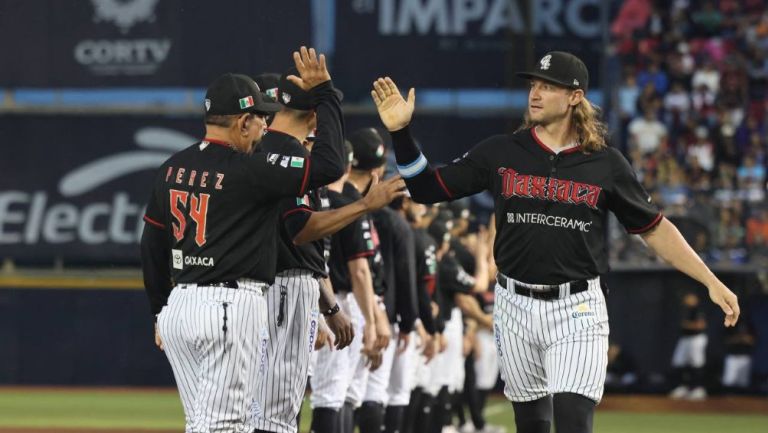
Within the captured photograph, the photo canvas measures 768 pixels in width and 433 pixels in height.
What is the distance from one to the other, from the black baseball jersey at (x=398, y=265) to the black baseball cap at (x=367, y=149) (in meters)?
0.66

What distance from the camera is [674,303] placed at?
18203 mm

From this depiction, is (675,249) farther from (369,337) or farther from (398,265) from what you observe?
(398,265)

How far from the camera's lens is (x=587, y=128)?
6961 millimetres

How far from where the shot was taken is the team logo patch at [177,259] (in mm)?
6359

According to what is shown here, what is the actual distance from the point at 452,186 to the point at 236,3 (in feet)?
43.4

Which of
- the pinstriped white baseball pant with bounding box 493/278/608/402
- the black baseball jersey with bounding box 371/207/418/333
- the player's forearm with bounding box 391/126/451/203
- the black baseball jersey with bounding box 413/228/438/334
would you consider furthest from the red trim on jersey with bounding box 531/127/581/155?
the black baseball jersey with bounding box 413/228/438/334

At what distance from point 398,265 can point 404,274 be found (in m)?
0.08

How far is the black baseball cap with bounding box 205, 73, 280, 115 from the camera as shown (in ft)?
20.9

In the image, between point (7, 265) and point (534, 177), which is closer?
point (534, 177)

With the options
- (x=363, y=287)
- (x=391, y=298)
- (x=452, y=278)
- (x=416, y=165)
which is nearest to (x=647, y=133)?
(x=452, y=278)

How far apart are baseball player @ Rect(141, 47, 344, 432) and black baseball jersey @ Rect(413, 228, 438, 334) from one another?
4171mm

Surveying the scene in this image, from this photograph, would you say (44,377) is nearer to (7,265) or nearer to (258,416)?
(7,265)

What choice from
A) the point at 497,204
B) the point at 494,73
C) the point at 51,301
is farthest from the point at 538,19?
the point at 497,204

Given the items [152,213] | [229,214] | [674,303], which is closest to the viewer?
[229,214]
